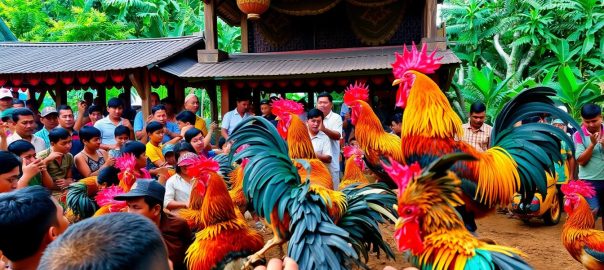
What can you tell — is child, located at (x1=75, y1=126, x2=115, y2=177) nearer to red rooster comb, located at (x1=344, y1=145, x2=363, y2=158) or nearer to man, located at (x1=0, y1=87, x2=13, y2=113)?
red rooster comb, located at (x1=344, y1=145, x2=363, y2=158)

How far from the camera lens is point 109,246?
963 millimetres

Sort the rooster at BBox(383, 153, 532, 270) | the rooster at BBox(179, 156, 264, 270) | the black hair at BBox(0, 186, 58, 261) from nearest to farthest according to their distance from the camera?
1. the black hair at BBox(0, 186, 58, 261)
2. the rooster at BBox(383, 153, 532, 270)
3. the rooster at BBox(179, 156, 264, 270)

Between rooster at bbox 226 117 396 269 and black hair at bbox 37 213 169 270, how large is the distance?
1.88 m

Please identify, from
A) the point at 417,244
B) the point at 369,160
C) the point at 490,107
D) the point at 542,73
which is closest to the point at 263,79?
the point at 369,160

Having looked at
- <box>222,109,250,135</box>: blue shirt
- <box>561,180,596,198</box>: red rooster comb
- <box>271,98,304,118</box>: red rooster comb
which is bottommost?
<box>561,180,596,198</box>: red rooster comb

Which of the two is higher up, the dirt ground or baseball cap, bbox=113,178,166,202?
baseball cap, bbox=113,178,166,202

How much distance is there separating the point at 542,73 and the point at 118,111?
14448mm

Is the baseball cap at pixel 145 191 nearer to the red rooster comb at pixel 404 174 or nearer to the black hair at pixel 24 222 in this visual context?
the black hair at pixel 24 222

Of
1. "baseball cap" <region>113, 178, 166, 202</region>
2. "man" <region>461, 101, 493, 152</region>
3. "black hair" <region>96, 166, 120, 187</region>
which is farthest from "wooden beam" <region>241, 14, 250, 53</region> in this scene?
"baseball cap" <region>113, 178, 166, 202</region>

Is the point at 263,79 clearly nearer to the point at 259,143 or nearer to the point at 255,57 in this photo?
the point at 255,57

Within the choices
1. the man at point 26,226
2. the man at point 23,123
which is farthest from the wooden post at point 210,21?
the man at point 26,226

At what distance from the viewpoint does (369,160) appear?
4.55 metres

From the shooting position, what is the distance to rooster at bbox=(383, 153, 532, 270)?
85.1 inches

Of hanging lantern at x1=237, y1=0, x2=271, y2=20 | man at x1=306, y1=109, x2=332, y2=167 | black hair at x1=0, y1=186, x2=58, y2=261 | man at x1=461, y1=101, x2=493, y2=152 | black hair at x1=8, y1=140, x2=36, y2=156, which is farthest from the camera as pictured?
hanging lantern at x1=237, y1=0, x2=271, y2=20
